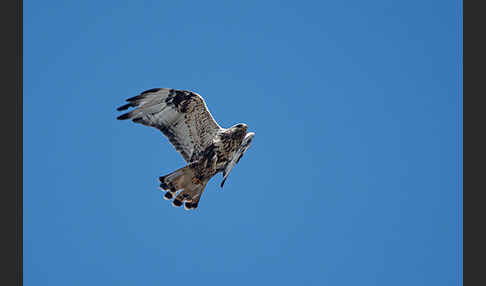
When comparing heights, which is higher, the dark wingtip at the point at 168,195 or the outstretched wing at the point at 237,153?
the outstretched wing at the point at 237,153

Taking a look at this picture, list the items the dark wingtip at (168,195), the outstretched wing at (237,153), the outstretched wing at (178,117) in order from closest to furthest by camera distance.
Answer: the outstretched wing at (178,117) → the dark wingtip at (168,195) → the outstretched wing at (237,153)

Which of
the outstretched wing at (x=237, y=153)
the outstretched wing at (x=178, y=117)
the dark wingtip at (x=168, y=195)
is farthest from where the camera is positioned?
the outstretched wing at (x=237, y=153)

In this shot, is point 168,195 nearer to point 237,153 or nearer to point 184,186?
point 184,186

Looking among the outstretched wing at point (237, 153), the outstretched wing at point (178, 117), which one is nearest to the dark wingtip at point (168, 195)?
the outstretched wing at point (178, 117)

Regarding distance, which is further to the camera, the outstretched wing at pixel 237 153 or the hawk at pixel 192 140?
the outstretched wing at pixel 237 153

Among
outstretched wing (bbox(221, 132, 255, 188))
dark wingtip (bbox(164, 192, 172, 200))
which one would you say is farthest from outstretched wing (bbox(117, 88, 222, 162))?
dark wingtip (bbox(164, 192, 172, 200))

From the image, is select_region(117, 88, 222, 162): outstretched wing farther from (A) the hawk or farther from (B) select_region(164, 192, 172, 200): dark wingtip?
(B) select_region(164, 192, 172, 200): dark wingtip

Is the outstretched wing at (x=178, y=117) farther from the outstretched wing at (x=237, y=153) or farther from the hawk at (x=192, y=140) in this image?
the outstretched wing at (x=237, y=153)

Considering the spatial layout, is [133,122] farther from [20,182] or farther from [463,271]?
[463,271]

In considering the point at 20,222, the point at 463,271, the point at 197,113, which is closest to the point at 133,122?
the point at 197,113

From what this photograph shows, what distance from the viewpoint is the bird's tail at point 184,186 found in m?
10.1

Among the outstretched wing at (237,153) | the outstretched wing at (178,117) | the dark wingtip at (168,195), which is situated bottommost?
the dark wingtip at (168,195)

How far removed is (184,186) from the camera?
10.1 meters

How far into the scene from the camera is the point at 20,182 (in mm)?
8664
